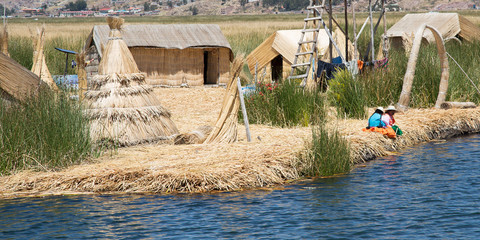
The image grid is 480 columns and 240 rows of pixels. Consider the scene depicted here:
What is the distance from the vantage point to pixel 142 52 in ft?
72.0

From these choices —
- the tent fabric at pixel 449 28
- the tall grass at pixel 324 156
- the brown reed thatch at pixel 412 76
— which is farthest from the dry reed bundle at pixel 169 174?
the tent fabric at pixel 449 28

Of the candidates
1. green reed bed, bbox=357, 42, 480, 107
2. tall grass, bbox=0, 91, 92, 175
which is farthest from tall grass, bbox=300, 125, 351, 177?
green reed bed, bbox=357, 42, 480, 107

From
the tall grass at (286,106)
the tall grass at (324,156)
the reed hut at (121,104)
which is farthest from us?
the tall grass at (286,106)

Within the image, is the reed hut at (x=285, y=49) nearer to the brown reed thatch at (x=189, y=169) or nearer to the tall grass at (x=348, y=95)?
the tall grass at (x=348, y=95)

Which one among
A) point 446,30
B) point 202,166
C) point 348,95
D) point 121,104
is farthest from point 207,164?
point 446,30

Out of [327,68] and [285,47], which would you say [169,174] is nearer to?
[327,68]

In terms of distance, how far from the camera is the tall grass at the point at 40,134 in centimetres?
938

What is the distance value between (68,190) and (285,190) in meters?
2.91

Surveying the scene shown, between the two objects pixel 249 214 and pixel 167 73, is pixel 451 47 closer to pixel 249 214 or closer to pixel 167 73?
pixel 167 73

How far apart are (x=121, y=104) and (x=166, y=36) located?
448 inches

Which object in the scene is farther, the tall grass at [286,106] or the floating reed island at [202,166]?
the tall grass at [286,106]

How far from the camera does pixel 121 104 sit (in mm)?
11078

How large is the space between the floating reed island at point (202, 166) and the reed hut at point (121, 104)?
285 mm

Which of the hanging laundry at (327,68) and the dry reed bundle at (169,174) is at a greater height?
the hanging laundry at (327,68)
